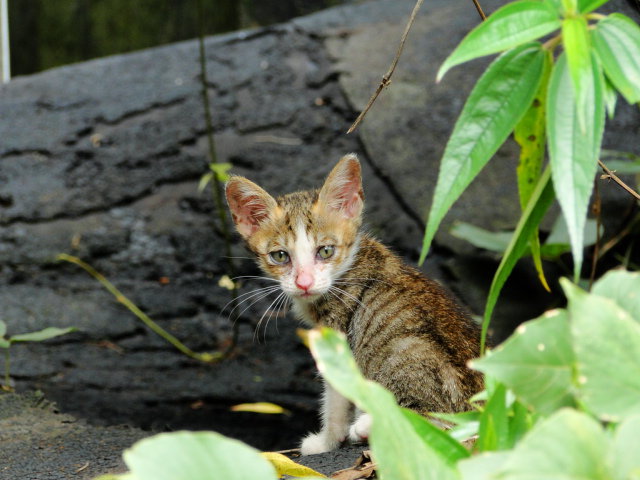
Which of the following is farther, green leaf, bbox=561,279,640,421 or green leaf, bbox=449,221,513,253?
green leaf, bbox=449,221,513,253

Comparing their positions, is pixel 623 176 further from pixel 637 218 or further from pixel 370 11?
pixel 370 11

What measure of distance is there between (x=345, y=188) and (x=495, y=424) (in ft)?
6.00

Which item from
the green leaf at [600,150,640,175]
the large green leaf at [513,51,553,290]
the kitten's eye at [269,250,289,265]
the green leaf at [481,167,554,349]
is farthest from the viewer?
the green leaf at [600,150,640,175]

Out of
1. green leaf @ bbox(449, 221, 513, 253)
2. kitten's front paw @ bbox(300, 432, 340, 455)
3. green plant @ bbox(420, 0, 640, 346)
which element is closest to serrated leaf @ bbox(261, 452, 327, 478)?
green plant @ bbox(420, 0, 640, 346)

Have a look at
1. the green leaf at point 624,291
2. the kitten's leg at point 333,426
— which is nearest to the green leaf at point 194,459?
the green leaf at point 624,291

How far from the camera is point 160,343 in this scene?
4.42 meters

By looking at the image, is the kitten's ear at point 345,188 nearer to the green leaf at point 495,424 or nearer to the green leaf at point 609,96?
the green leaf at point 609,96

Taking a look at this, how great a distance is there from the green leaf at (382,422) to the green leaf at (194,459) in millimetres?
154

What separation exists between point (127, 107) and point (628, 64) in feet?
13.6

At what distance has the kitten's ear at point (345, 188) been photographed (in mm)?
2826

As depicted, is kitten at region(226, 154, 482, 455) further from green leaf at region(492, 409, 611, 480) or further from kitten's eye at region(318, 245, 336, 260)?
A: green leaf at region(492, 409, 611, 480)

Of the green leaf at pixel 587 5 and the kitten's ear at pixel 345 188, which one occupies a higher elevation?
the green leaf at pixel 587 5

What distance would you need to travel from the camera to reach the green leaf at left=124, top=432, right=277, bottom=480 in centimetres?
93

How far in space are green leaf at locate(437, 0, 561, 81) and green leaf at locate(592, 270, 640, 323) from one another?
1.33ft
